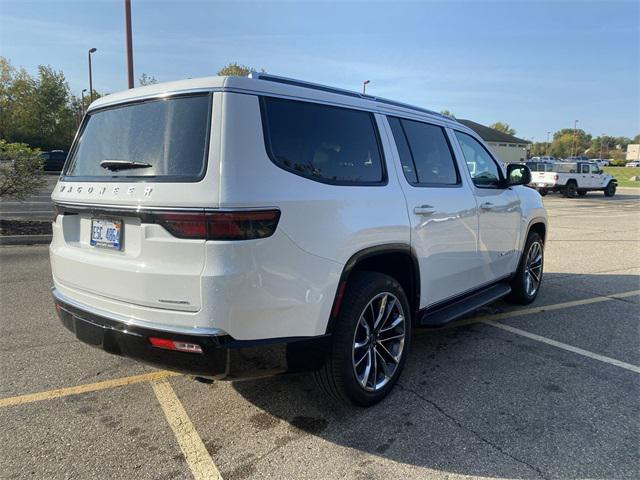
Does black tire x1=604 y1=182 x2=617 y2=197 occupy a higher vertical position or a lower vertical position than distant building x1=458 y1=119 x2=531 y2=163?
lower

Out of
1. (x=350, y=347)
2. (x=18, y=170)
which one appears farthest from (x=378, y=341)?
(x=18, y=170)

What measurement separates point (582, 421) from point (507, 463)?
2.60ft

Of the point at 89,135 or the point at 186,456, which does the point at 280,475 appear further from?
the point at 89,135

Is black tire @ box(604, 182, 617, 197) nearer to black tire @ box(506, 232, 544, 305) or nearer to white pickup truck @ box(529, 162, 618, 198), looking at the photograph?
white pickup truck @ box(529, 162, 618, 198)

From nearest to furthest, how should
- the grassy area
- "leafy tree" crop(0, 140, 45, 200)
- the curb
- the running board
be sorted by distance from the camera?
the running board → the curb → "leafy tree" crop(0, 140, 45, 200) → the grassy area

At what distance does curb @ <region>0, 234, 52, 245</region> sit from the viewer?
8.59 m

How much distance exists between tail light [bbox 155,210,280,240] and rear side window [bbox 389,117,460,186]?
146 cm

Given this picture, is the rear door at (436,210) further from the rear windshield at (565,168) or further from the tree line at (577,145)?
the tree line at (577,145)

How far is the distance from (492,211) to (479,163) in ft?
1.61

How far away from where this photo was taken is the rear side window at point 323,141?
2619mm

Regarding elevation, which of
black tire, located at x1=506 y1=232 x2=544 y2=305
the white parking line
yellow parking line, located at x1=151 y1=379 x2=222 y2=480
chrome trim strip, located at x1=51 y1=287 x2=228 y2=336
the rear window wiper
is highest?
the rear window wiper

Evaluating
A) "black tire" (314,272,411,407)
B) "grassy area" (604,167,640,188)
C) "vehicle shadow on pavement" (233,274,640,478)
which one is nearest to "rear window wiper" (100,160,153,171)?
"black tire" (314,272,411,407)

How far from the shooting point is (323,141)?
9.51 feet

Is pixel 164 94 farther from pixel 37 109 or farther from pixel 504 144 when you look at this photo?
pixel 504 144
